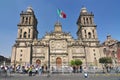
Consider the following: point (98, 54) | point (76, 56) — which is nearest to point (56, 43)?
point (76, 56)

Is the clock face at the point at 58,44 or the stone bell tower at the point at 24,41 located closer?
the stone bell tower at the point at 24,41

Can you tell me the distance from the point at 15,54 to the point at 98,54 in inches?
1101

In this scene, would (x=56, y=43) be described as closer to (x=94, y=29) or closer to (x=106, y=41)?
(x=94, y=29)

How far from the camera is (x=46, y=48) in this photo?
4841 centimetres

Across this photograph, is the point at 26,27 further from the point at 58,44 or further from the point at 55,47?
the point at 58,44

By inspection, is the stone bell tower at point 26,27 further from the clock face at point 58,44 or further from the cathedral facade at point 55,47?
the clock face at point 58,44

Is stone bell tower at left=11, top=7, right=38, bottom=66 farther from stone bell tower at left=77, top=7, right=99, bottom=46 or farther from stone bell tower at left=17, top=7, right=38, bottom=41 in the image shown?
stone bell tower at left=77, top=7, right=99, bottom=46

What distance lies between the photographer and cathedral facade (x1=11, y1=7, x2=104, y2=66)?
47.2m

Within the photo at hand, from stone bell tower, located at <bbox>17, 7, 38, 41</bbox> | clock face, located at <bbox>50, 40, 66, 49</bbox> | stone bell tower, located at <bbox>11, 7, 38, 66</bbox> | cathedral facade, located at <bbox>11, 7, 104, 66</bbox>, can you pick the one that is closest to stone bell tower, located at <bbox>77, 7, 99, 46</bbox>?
cathedral facade, located at <bbox>11, 7, 104, 66</bbox>

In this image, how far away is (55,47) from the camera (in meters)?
48.5

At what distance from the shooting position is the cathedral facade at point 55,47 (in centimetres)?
4716

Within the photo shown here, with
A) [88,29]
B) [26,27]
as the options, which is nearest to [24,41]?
[26,27]

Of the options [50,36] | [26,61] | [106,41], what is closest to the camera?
[26,61]

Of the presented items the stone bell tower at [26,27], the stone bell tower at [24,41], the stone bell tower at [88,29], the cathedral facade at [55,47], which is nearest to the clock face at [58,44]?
the cathedral facade at [55,47]
